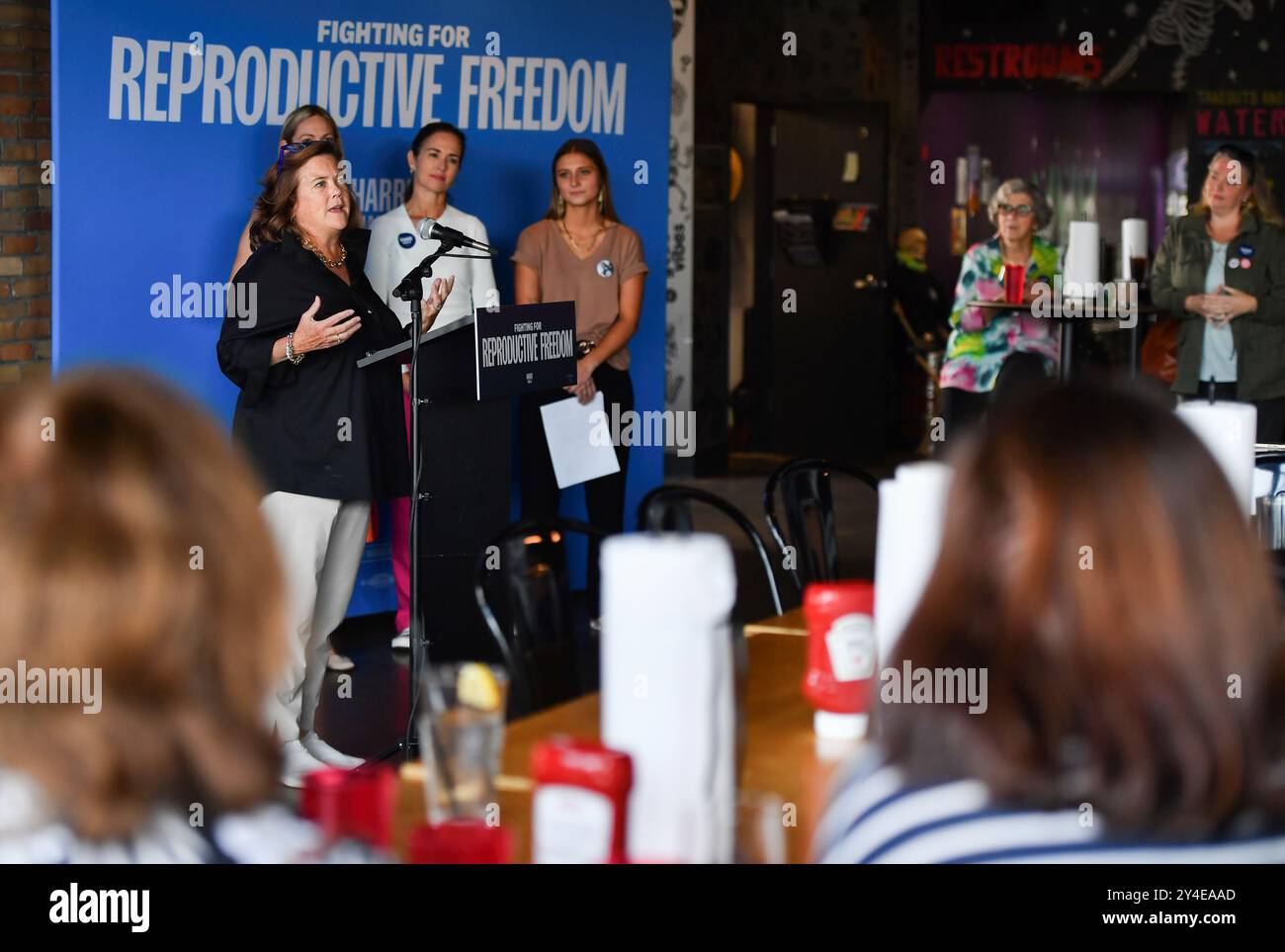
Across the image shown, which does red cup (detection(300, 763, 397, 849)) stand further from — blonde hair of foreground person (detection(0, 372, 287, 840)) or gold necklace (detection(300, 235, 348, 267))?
gold necklace (detection(300, 235, 348, 267))

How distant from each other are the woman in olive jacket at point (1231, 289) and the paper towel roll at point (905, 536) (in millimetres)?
4002

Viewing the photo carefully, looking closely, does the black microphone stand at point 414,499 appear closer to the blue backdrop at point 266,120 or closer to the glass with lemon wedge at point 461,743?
the blue backdrop at point 266,120

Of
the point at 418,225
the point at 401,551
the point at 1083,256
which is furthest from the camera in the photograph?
the point at 401,551

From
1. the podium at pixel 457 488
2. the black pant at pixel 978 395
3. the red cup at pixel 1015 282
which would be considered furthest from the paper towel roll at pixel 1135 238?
the podium at pixel 457 488

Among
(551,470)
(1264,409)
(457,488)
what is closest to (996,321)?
(1264,409)

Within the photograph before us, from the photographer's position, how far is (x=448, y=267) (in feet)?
17.9

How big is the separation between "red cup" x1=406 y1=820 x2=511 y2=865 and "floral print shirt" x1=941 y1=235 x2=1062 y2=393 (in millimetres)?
4449

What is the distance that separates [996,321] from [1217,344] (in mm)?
788

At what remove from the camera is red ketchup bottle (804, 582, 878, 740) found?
213cm

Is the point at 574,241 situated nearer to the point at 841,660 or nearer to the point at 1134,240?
the point at 1134,240

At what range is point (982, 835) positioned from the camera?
1.33 m

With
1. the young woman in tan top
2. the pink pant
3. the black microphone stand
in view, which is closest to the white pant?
the black microphone stand

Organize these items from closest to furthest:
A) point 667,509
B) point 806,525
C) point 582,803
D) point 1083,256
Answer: point 582,803, point 667,509, point 806,525, point 1083,256

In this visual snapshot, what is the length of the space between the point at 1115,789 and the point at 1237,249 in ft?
16.2
